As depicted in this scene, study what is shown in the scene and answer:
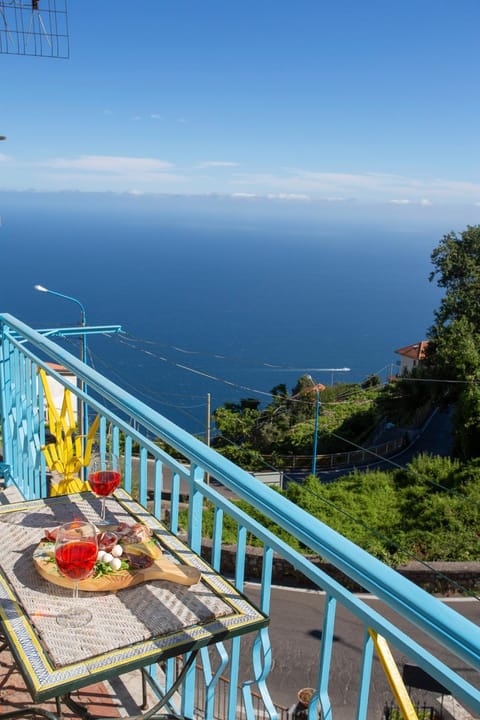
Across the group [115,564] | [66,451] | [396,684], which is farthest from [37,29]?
[396,684]

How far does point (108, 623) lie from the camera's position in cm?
125

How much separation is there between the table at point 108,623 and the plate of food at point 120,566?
2 centimetres

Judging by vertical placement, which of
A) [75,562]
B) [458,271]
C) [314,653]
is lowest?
[314,653]

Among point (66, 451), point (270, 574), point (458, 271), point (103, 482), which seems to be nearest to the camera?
point (270, 574)

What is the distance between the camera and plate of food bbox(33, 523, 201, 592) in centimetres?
136

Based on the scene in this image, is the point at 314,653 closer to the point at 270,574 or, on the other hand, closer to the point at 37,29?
the point at 270,574

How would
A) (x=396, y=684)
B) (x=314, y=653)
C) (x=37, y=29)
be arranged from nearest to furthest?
(x=396, y=684)
(x=37, y=29)
(x=314, y=653)

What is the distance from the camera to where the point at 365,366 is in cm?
10162

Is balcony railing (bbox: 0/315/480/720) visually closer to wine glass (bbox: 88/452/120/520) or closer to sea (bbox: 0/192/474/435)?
wine glass (bbox: 88/452/120/520)

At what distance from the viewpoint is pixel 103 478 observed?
5.89ft

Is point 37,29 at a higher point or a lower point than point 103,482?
higher

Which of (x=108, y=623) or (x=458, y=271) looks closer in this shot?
(x=108, y=623)

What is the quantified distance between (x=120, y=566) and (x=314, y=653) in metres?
8.67

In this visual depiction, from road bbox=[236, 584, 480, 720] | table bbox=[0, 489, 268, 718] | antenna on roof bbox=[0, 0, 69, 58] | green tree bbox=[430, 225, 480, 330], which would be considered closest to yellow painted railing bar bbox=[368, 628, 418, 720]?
table bbox=[0, 489, 268, 718]
